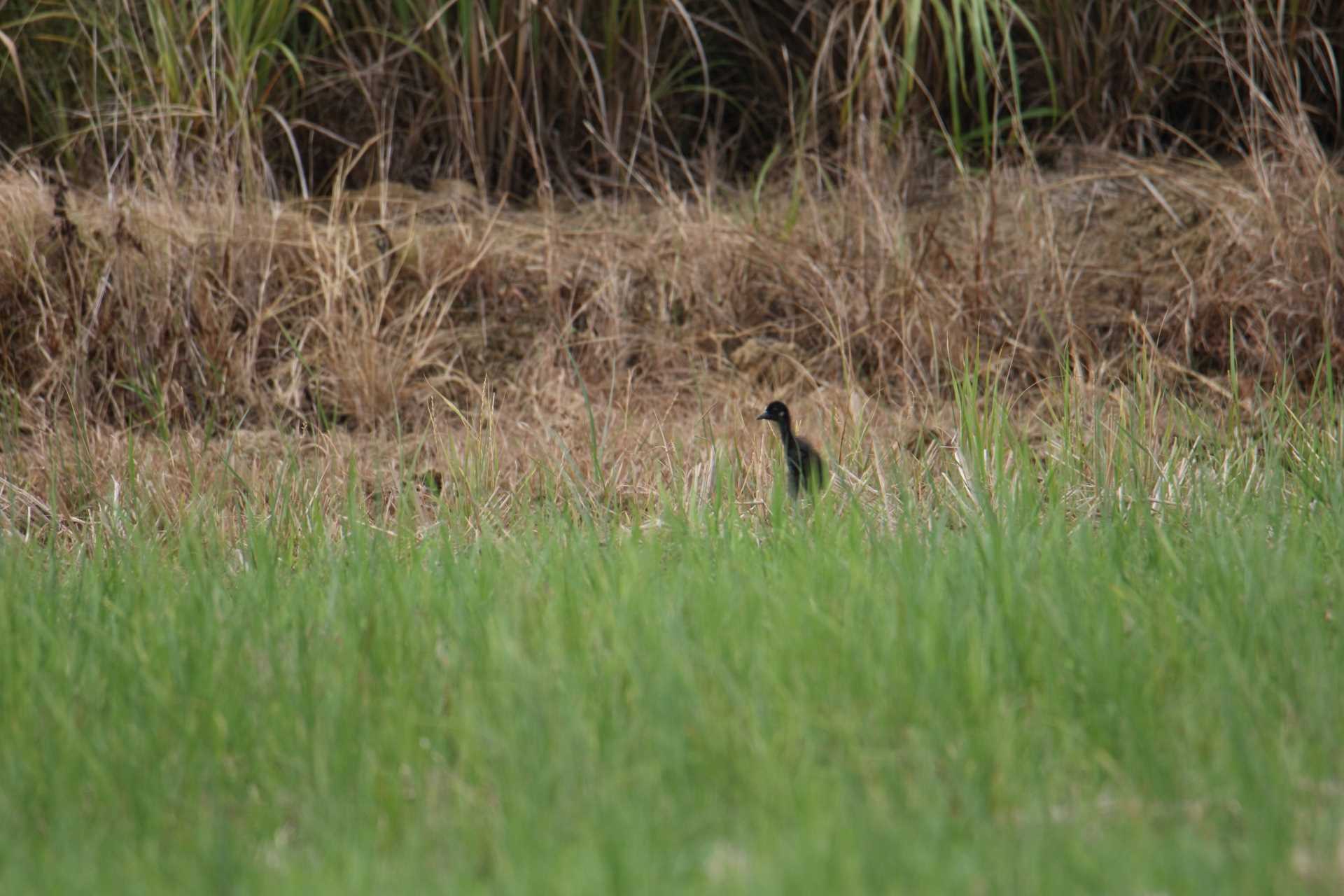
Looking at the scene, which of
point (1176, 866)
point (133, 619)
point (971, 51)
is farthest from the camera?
point (971, 51)

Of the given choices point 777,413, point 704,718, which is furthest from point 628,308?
point 704,718

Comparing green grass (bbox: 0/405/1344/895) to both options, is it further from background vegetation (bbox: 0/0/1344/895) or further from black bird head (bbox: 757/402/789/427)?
black bird head (bbox: 757/402/789/427)

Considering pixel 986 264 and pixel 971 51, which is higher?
pixel 971 51

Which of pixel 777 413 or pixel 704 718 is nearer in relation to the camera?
pixel 704 718

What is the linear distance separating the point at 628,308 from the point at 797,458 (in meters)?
2.01

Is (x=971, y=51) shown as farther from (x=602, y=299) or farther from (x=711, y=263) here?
(x=602, y=299)

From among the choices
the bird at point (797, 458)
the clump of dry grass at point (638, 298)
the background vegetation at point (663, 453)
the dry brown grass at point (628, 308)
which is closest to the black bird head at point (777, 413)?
the bird at point (797, 458)

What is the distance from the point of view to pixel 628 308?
19.3ft

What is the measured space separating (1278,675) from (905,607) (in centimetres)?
66

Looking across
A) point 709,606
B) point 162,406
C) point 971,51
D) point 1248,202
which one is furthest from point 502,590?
point 971,51

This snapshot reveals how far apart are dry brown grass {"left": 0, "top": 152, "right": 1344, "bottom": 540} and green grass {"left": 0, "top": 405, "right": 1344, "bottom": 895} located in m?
1.88

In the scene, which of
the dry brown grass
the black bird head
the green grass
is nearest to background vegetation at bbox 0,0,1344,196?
the dry brown grass

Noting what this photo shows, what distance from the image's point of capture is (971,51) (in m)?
6.73

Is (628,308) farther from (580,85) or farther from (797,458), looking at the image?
(797,458)
